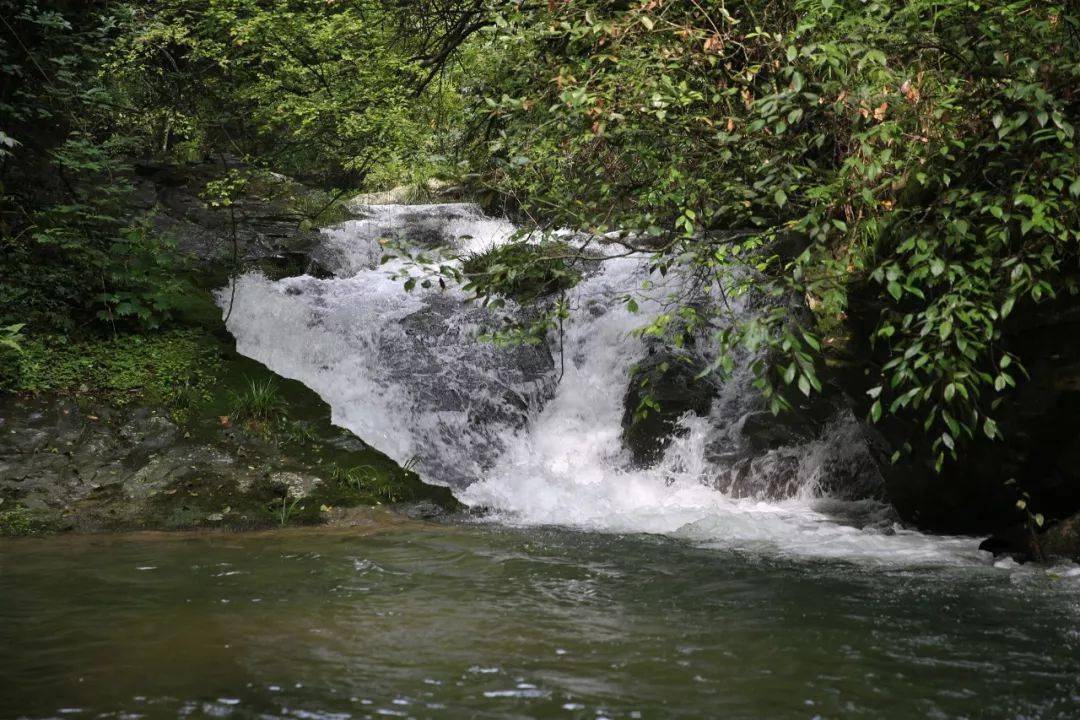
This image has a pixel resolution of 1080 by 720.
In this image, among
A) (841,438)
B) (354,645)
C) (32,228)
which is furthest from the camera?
(32,228)

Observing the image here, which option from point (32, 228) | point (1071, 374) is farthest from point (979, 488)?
point (32, 228)

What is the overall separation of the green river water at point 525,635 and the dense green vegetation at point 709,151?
3.85 ft

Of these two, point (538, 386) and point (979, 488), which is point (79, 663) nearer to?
point (979, 488)

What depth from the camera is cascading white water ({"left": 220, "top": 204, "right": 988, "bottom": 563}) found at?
28.2 ft

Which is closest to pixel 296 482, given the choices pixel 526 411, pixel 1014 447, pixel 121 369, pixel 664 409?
pixel 121 369

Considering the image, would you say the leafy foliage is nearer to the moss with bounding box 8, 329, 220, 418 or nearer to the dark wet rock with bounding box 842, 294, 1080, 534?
the dark wet rock with bounding box 842, 294, 1080, 534

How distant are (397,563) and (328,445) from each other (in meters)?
3.37

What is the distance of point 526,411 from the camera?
1115 centimetres

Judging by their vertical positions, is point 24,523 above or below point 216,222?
below

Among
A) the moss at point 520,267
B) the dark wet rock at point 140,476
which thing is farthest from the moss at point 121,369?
the moss at point 520,267

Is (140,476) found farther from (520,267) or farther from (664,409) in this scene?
(664,409)

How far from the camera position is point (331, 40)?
11.3 metres

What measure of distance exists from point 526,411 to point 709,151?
5.29m

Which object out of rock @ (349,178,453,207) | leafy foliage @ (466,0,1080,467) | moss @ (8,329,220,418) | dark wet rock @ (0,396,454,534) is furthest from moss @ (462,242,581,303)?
rock @ (349,178,453,207)
